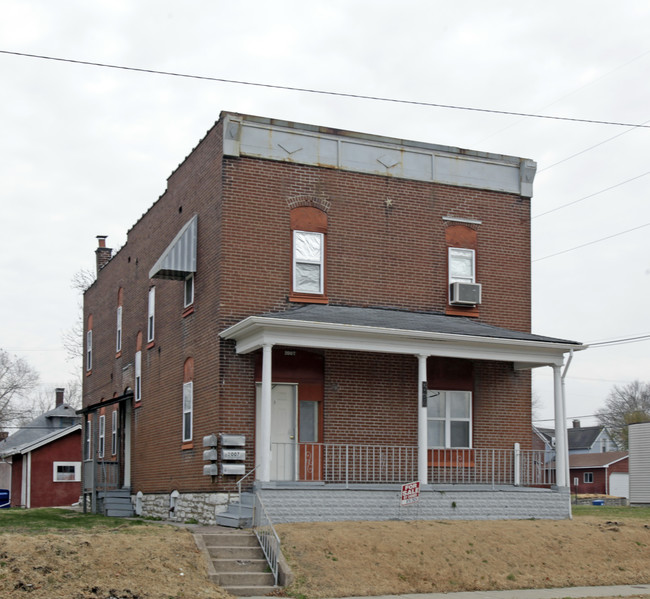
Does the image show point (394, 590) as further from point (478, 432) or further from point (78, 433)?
point (78, 433)

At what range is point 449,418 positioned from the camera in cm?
2289

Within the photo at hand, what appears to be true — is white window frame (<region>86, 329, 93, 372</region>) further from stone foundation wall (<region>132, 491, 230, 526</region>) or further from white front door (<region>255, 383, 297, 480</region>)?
white front door (<region>255, 383, 297, 480</region>)

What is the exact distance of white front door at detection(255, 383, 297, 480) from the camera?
2122 centimetres

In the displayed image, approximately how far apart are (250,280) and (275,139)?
11.1ft

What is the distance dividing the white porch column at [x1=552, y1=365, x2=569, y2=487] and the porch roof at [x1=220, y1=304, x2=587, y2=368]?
0.49m

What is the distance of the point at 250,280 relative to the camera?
70.6ft

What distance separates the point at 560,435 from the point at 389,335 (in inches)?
195

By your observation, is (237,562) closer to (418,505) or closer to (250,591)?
(250,591)

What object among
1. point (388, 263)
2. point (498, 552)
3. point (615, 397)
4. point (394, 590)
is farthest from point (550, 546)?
point (615, 397)

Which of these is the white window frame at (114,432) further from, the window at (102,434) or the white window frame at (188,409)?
the white window frame at (188,409)

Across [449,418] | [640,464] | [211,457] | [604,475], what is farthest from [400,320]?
[604,475]

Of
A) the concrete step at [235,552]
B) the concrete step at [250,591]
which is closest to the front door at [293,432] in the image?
the concrete step at [235,552]

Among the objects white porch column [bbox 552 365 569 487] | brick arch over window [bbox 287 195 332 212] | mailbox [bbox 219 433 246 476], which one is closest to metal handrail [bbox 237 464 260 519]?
mailbox [bbox 219 433 246 476]

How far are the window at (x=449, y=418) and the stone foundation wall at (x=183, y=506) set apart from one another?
5.33 metres
